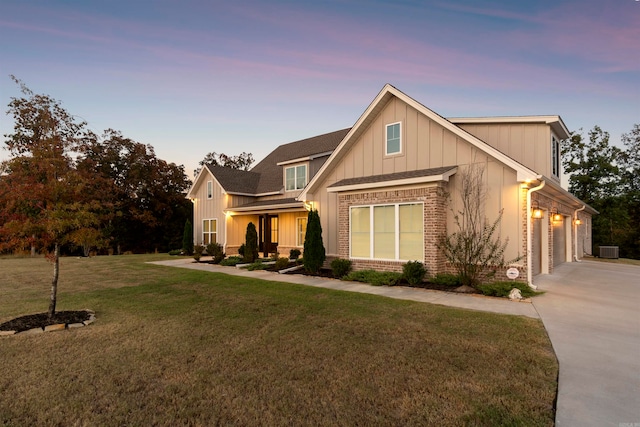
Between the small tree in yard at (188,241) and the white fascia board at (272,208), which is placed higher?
the white fascia board at (272,208)

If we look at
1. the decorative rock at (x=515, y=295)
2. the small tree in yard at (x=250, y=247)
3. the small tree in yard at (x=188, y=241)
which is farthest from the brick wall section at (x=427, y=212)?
the small tree in yard at (x=188, y=241)

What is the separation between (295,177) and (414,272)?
1131 cm

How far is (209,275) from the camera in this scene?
1263 centimetres

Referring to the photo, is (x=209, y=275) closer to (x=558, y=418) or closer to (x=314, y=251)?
(x=314, y=251)

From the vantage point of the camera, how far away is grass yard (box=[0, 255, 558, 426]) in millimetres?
3057

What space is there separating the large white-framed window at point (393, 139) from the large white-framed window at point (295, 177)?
24.9 ft

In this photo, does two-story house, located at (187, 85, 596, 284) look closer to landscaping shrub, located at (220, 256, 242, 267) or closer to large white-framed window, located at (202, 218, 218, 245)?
landscaping shrub, located at (220, 256, 242, 267)

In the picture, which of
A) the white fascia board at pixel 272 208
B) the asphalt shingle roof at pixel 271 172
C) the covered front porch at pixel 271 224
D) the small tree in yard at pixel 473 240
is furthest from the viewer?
the asphalt shingle roof at pixel 271 172

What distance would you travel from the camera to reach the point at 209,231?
22.5m

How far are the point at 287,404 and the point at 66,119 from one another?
1264 centimetres

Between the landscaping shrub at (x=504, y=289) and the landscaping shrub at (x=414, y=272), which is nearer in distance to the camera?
the landscaping shrub at (x=504, y=289)

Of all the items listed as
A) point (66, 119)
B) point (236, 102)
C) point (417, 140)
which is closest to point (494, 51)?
point (417, 140)

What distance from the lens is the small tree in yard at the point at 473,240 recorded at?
9.48 m

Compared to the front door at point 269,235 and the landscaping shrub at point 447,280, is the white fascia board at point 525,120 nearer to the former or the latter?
the landscaping shrub at point 447,280
